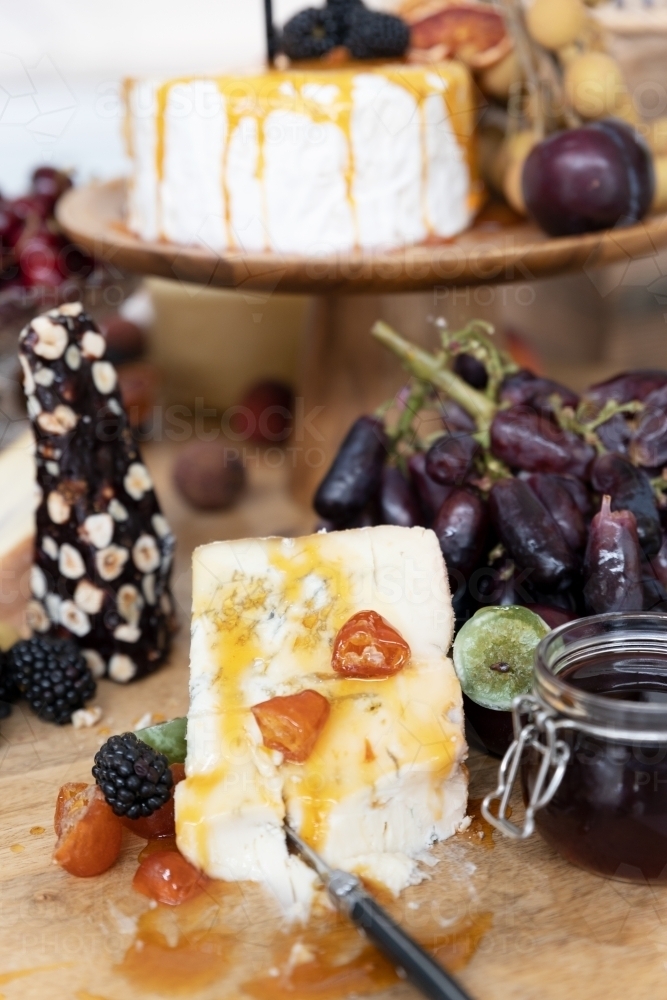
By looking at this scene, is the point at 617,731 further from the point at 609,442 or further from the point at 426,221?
the point at 426,221

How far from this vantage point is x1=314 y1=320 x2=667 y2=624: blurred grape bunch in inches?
29.2

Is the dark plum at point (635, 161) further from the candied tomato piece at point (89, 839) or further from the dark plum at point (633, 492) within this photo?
the candied tomato piece at point (89, 839)

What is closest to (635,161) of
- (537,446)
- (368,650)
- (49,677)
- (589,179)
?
(589,179)

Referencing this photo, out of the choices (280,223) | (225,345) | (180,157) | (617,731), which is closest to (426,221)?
(280,223)

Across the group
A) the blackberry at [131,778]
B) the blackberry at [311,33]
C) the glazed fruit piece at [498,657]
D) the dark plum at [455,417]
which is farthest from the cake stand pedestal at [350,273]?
the blackberry at [131,778]

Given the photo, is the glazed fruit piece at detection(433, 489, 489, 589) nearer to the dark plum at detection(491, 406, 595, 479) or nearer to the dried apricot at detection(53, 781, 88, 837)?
the dark plum at detection(491, 406, 595, 479)

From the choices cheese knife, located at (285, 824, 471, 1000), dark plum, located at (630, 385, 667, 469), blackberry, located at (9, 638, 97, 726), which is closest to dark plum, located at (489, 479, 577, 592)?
dark plum, located at (630, 385, 667, 469)

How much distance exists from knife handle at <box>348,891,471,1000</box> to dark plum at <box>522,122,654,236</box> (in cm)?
67

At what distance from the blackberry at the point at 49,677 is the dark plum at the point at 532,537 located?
361 mm

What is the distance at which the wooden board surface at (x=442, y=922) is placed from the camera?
0.57 meters

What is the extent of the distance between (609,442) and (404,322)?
1.37ft

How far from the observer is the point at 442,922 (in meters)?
0.61

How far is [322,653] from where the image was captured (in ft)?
2.29

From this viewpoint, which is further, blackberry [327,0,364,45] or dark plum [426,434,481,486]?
blackberry [327,0,364,45]
